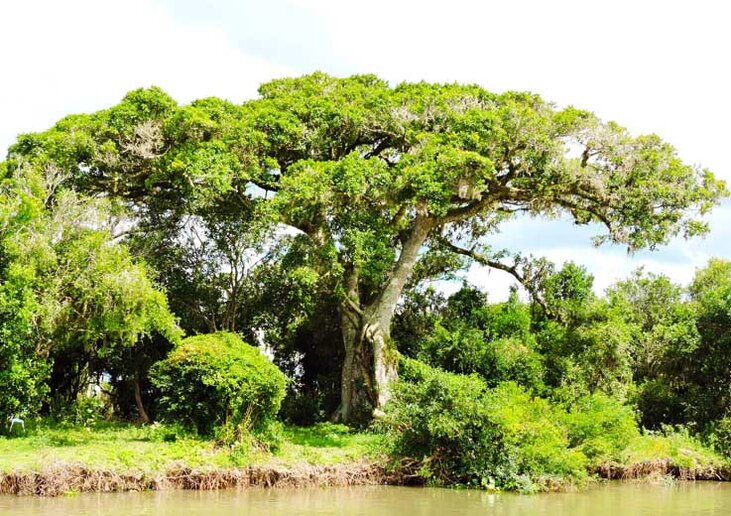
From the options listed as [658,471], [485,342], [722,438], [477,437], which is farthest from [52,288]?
[722,438]

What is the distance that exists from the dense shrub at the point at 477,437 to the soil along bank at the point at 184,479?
106 cm

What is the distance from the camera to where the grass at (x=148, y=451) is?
13.7 m

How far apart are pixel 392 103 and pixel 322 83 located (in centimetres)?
292

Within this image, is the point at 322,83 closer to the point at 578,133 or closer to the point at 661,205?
the point at 578,133

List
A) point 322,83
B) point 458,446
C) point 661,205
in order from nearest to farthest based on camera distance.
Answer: point 458,446 < point 661,205 < point 322,83

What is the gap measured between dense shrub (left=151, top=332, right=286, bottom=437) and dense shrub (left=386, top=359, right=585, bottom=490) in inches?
107

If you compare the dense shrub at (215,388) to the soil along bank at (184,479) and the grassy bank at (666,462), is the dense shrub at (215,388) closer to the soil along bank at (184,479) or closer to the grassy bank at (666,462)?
the soil along bank at (184,479)

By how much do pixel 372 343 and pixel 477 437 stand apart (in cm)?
712

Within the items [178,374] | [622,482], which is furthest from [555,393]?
[178,374]

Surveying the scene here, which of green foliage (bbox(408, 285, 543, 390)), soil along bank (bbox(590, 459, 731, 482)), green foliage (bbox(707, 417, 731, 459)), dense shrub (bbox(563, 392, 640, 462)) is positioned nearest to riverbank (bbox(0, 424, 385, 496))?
dense shrub (bbox(563, 392, 640, 462))

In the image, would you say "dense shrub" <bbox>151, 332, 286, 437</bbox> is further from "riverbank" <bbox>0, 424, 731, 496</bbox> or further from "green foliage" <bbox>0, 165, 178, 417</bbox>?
"green foliage" <bbox>0, 165, 178, 417</bbox>

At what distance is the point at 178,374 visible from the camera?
1603 centimetres

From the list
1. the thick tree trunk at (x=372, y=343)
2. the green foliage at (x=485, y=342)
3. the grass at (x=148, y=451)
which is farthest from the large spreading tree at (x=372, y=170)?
the grass at (x=148, y=451)

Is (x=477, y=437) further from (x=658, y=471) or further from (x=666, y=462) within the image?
(x=666, y=462)
